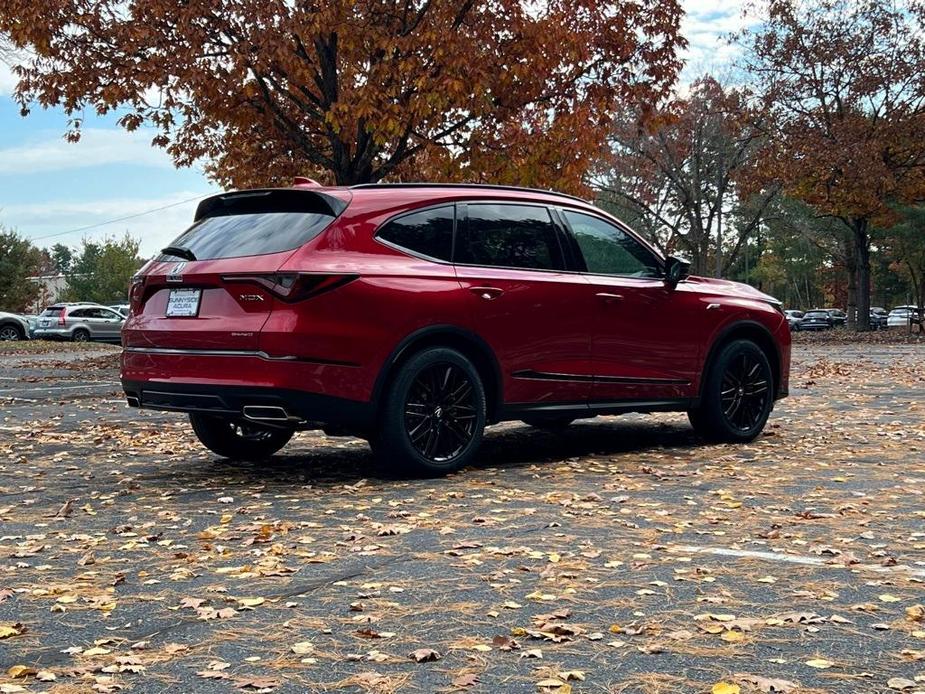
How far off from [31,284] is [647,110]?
171ft

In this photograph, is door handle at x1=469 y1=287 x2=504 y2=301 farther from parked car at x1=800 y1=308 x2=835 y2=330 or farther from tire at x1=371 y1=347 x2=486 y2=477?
parked car at x1=800 y1=308 x2=835 y2=330

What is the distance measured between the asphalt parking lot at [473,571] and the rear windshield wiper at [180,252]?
1.43 metres

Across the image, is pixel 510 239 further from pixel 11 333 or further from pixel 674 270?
pixel 11 333

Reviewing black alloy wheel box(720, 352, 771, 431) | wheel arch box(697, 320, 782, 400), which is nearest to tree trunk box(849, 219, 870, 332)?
Answer: wheel arch box(697, 320, 782, 400)

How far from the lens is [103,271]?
9594cm

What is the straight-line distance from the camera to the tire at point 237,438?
8.34 m

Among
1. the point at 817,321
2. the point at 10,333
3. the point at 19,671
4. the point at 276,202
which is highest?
the point at 276,202

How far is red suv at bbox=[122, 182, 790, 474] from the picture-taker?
22.3ft

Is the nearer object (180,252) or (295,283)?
(295,283)

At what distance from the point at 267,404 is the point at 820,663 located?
3829mm

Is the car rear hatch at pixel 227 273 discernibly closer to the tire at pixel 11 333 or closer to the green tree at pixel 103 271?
the tire at pixel 11 333

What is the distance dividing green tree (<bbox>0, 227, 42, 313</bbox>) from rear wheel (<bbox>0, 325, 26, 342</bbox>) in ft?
67.0

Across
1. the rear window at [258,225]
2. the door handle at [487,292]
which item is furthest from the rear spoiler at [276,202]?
the door handle at [487,292]

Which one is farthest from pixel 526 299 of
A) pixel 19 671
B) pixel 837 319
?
pixel 837 319
